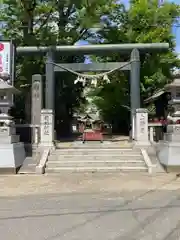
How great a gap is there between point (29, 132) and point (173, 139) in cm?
732

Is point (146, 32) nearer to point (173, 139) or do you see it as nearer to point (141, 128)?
point (141, 128)

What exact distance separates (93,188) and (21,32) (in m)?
17.7

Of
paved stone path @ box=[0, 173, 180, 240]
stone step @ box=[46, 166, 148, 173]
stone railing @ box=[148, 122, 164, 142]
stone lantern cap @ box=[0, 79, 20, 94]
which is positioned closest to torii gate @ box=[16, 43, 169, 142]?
stone railing @ box=[148, 122, 164, 142]

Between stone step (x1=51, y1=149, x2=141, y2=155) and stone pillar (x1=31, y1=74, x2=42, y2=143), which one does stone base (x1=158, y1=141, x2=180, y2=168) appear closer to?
stone step (x1=51, y1=149, x2=141, y2=155)

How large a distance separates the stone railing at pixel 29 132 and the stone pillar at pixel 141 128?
→ 476 cm

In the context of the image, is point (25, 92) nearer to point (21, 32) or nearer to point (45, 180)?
point (21, 32)

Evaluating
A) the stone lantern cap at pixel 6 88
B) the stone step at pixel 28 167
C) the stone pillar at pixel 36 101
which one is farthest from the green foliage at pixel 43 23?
the stone step at pixel 28 167

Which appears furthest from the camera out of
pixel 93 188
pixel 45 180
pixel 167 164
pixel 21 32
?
pixel 21 32

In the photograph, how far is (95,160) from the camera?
13.8 m

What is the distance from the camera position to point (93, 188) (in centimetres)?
956

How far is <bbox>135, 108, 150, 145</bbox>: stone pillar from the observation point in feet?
51.1

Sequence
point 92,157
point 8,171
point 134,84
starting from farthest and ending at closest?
point 134,84 → point 92,157 → point 8,171

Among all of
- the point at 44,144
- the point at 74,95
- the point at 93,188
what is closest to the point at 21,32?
the point at 74,95

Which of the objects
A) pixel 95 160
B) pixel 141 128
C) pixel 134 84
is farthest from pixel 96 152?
pixel 134 84
